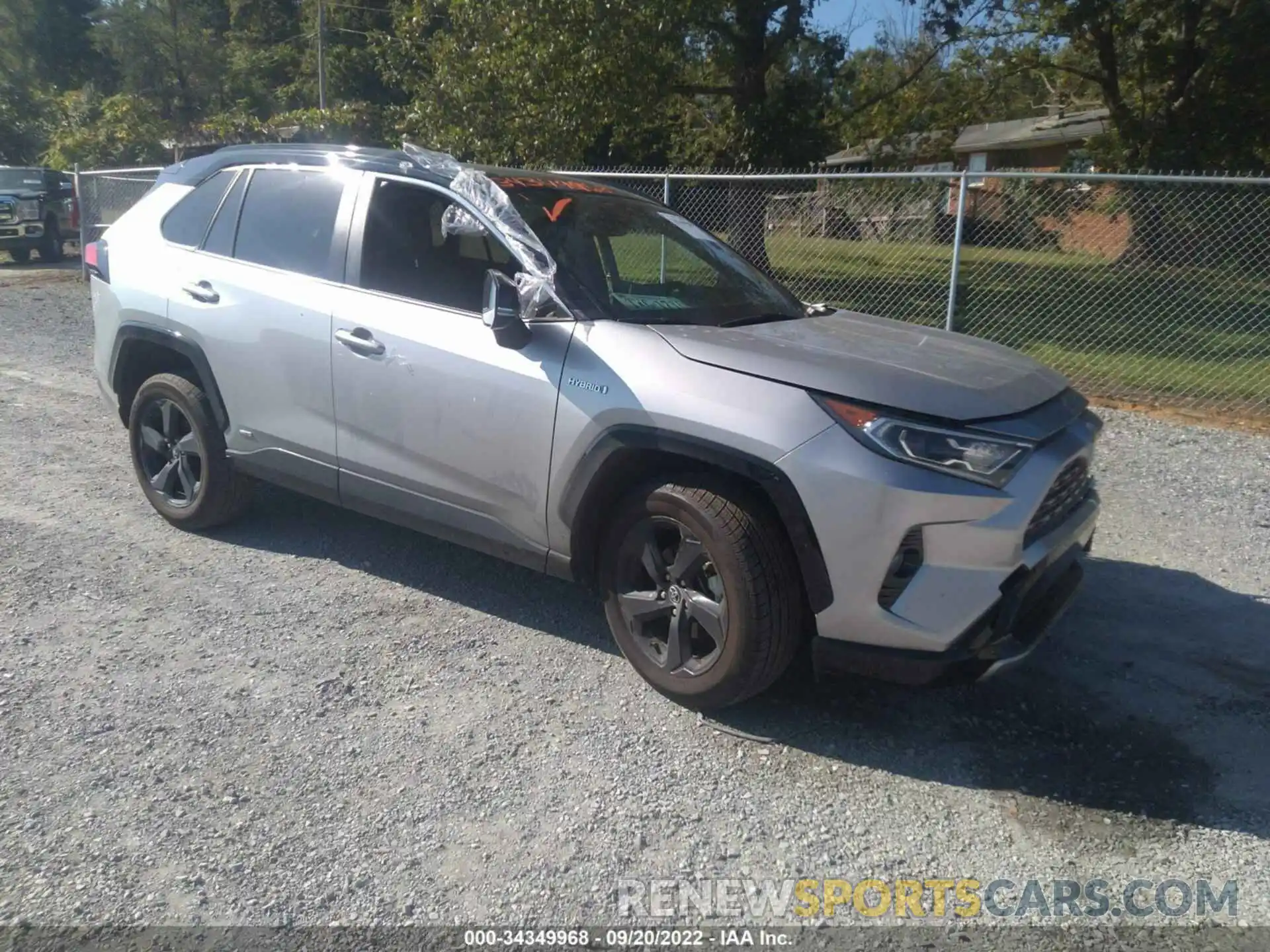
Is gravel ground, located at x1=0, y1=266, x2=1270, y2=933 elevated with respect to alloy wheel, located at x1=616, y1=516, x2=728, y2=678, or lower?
lower

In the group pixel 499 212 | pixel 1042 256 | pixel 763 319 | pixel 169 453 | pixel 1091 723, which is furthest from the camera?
pixel 1042 256

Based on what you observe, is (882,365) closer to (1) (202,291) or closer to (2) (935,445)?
(2) (935,445)

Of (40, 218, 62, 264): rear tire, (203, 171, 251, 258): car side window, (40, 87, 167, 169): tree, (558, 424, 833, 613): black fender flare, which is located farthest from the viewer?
(40, 87, 167, 169): tree

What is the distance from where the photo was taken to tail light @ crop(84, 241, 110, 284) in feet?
17.9

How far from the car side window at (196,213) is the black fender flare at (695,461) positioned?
2633 millimetres

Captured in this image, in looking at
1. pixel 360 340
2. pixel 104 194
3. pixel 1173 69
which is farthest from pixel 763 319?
pixel 1173 69

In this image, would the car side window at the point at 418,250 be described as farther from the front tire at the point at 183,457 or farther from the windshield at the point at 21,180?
the windshield at the point at 21,180

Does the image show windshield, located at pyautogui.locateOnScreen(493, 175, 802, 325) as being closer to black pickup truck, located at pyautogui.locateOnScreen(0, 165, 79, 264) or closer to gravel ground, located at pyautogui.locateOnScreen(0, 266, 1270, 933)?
gravel ground, located at pyautogui.locateOnScreen(0, 266, 1270, 933)

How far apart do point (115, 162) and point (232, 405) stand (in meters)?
31.0

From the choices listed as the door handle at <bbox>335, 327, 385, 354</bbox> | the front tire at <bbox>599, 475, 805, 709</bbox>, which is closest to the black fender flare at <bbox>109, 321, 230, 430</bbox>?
the door handle at <bbox>335, 327, 385, 354</bbox>

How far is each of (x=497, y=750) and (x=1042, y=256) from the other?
12.3 metres

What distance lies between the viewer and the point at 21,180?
19.3 meters

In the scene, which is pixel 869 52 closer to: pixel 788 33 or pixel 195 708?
pixel 788 33

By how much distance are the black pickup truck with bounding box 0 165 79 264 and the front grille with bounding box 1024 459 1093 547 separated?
18712 mm
